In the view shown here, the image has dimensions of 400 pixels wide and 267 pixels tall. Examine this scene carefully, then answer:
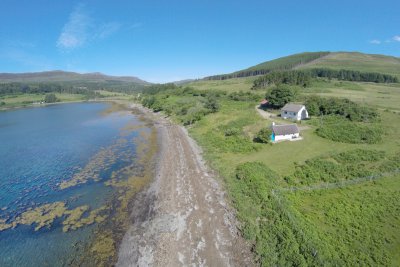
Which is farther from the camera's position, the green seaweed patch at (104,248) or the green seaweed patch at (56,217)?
the green seaweed patch at (56,217)

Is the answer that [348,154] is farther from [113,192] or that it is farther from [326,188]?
[113,192]

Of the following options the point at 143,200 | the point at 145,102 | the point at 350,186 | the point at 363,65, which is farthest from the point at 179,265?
the point at 363,65

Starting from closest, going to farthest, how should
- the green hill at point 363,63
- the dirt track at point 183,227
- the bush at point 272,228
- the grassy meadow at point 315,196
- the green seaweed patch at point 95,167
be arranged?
the bush at point 272,228 < the grassy meadow at point 315,196 < the dirt track at point 183,227 < the green seaweed patch at point 95,167 < the green hill at point 363,63

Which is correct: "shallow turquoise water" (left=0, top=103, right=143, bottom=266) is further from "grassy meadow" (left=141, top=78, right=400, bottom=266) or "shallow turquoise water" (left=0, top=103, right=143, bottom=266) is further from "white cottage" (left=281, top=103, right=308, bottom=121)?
"white cottage" (left=281, top=103, right=308, bottom=121)

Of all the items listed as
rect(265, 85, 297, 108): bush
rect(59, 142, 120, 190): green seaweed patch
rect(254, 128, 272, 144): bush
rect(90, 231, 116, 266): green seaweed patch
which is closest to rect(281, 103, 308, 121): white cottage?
rect(265, 85, 297, 108): bush

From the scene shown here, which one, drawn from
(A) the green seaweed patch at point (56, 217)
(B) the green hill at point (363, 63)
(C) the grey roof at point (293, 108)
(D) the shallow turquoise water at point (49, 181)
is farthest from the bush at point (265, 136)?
(B) the green hill at point (363, 63)

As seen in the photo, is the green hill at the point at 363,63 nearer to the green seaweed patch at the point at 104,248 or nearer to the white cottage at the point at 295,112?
the white cottage at the point at 295,112
